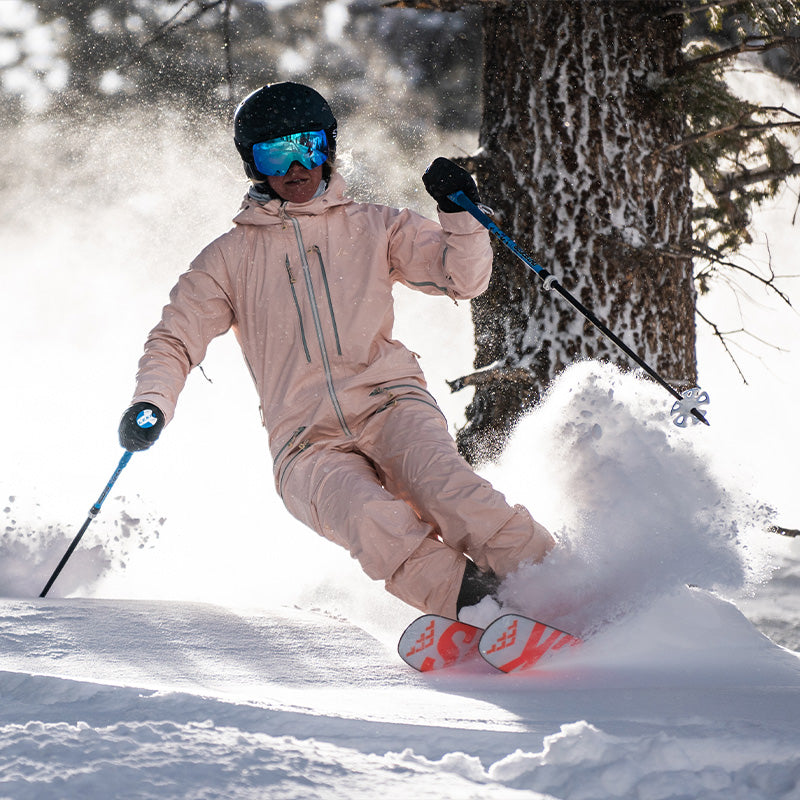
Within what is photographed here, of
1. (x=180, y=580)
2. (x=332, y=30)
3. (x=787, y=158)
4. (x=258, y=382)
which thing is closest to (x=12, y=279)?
(x=332, y=30)

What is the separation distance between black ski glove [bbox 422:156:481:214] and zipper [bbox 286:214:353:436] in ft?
1.82

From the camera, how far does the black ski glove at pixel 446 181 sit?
3158 mm

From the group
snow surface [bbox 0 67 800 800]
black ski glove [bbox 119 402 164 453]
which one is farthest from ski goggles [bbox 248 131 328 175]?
snow surface [bbox 0 67 800 800]

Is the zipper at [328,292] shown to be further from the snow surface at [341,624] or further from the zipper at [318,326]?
the snow surface at [341,624]

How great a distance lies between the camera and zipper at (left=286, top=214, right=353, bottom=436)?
333 centimetres

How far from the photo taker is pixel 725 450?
3.23m

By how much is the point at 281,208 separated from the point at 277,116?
1.08ft

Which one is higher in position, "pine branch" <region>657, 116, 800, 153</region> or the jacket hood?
"pine branch" <region>657, 116, 800, 153</region>

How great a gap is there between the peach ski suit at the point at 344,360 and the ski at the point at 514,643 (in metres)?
0.31

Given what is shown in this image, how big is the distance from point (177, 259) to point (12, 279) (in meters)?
1.96

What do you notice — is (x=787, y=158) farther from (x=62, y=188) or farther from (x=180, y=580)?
(x=62, y=188)

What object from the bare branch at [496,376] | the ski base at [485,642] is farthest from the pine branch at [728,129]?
the ski base at [485,642]

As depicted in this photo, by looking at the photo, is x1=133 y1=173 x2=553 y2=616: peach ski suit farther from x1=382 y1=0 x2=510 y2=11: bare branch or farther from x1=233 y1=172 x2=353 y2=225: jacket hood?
x1=382 y1=0 x2=510 y2=11: bare branch

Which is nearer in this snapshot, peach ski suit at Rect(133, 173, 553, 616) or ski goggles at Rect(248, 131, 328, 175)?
peach ski suit at Rect(133, 173, 553, 616)
